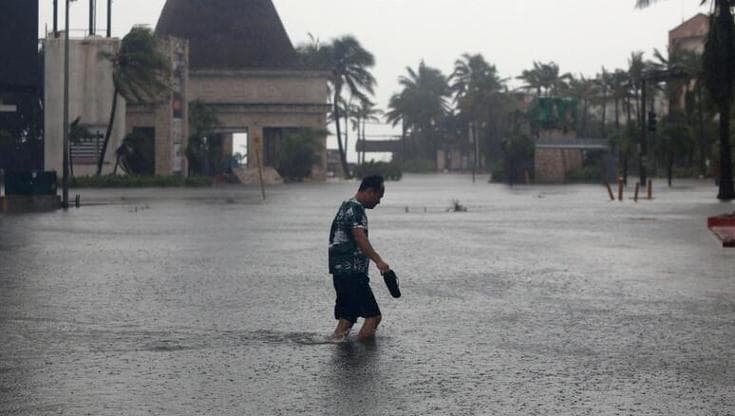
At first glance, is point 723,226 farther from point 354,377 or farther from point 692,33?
point 692,33

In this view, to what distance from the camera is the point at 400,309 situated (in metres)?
12.5

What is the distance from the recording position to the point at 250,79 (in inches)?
3588

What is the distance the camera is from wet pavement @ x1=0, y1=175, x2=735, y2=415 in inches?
306

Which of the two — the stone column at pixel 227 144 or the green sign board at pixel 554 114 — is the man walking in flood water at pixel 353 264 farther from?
the stone column at pixel 227 144

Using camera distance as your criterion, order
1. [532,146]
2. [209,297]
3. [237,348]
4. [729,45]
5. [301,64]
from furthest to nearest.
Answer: [301,64] < [532,146] < [729,45] < [209,297] < [237,348]

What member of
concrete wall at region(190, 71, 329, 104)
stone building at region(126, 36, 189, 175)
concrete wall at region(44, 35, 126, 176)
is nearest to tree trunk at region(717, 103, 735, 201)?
concrete wall at region(44, 35, 126, 176)

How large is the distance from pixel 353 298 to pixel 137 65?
59927mm

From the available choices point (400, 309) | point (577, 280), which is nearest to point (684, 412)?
point (400, 309)

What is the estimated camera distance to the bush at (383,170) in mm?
96938

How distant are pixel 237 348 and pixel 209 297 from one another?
145 inches

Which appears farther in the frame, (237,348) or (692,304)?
(692,304)

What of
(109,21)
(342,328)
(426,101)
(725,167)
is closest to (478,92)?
(426,101)

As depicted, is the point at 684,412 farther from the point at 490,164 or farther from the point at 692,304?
the point at 490,164

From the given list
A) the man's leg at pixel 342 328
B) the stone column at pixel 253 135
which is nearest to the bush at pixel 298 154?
the stone column at pixel 253 135
